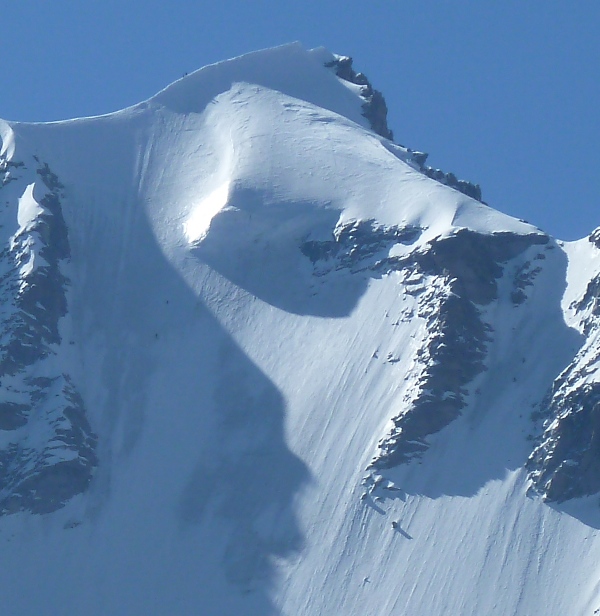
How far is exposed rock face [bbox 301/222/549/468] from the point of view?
500ft

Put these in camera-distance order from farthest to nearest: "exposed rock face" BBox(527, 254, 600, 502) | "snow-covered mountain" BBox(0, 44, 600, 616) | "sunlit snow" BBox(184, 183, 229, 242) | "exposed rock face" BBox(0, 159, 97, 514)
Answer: "sunlit snow" BBox(184, 183, 229, 242)
"exposed rock face" BBox(0, 159, 97, 514)
"exposed rock face" BBox(527, 254, 600, 502)
"snow-covered mountain" BBox(0, 44, 600, 616)

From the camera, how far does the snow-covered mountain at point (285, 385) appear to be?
145 meters

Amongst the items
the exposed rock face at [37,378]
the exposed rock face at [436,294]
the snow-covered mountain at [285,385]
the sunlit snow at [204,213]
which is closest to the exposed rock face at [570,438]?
the snow-covered mountain at [285,385]

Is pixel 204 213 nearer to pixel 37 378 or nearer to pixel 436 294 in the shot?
pixel 37 378

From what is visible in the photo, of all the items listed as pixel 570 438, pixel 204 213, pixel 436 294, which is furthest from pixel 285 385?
pixel 570 438

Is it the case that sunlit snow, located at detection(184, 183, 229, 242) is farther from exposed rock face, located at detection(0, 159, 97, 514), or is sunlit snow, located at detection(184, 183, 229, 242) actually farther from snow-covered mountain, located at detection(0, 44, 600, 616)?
exposed rock face, located at detection(0, 159, 97, 514)

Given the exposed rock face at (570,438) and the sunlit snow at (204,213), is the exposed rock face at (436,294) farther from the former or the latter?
the sunlit snow at (204,213)

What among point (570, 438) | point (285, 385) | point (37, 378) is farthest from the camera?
point (37, 378)

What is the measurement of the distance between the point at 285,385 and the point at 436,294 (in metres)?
13.7

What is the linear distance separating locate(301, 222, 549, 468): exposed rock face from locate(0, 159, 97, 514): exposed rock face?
21760 mm

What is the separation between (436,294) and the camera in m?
161

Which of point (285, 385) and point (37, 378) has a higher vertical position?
point (285, 385)

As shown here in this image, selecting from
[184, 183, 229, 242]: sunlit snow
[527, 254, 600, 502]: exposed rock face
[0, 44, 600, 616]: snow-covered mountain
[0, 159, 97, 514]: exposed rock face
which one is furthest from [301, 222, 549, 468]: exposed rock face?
[0, 159, 97, 514]: exposed rock face

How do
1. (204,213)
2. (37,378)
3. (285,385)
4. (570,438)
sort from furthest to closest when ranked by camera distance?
(204,213) < (37,378) < (285,385) < (570,438)
